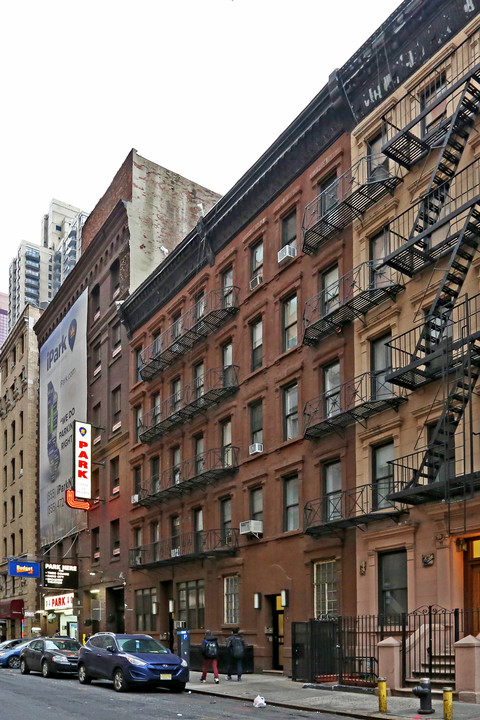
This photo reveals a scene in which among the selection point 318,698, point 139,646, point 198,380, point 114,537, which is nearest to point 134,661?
point 139,646

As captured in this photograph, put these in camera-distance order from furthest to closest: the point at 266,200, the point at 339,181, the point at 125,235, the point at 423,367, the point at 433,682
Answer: the point at 125,235 → the point at 266,200 → the point at 339,181 → the point at 423,367 → the point at 433,682

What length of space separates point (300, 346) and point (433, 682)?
1222 centimetres

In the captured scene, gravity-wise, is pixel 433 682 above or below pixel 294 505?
below

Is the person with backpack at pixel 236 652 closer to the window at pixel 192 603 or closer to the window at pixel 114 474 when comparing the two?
the window at pixel 192 603

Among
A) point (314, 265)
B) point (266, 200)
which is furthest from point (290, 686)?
point (266, 200)

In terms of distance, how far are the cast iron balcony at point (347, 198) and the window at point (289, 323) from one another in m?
2.12

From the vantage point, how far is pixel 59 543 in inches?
2147

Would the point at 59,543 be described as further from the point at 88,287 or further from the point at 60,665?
the point at 60,665

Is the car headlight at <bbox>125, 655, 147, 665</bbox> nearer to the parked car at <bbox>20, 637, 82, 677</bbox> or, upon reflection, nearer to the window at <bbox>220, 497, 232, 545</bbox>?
the parked car at <bbox>20, 637, 82, 677</bbox>

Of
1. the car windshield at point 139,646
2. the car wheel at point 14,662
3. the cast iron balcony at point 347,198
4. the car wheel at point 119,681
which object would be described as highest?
the cast iron balcony at point 347,198

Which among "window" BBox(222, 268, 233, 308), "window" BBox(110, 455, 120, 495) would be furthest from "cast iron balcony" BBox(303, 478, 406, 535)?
"window" BBox(110, 455, 120, 495)

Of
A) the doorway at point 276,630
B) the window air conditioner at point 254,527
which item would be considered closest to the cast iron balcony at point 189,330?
the window air conditioner at point 254,527

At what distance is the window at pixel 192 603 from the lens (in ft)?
114

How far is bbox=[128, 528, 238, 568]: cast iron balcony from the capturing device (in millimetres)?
32625
